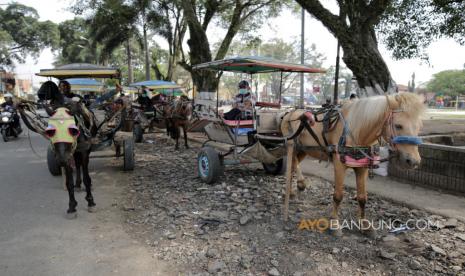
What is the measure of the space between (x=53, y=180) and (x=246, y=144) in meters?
4.21

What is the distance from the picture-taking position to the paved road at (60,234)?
12.3 ft

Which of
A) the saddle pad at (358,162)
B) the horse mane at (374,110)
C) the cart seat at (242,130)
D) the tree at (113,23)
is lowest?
the saddle pad at (358,162)

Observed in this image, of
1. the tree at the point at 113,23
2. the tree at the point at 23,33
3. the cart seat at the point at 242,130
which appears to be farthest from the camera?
the tree at the point at 23,33

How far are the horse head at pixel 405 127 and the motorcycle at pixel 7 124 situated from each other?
13806 mm

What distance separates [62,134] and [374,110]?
3.93 metres

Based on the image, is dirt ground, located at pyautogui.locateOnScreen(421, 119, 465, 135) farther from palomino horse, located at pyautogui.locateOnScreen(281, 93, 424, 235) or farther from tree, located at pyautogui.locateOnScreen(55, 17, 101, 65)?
tree, located at pyautogui.locateOnScreen(55, 17, 101, 65)

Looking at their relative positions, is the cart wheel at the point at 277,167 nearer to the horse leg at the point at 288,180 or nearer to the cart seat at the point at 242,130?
the cart seat at the point at 242,130

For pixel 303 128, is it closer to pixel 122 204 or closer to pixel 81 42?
pixel 122 204

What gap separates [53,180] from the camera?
7.36 meters

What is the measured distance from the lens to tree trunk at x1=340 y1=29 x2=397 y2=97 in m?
8.02

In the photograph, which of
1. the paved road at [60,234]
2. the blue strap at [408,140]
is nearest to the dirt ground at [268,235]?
the paved road at [60,234]

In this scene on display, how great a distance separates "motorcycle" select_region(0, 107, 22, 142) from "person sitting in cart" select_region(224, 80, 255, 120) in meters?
10.6

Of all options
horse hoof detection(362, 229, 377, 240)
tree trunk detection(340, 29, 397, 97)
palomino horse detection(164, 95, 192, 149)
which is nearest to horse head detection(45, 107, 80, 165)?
A: horse hoof detection(362, 229, 377, 240)

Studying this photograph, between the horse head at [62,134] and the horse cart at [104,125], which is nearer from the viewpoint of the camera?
the horse head at [62,134]
